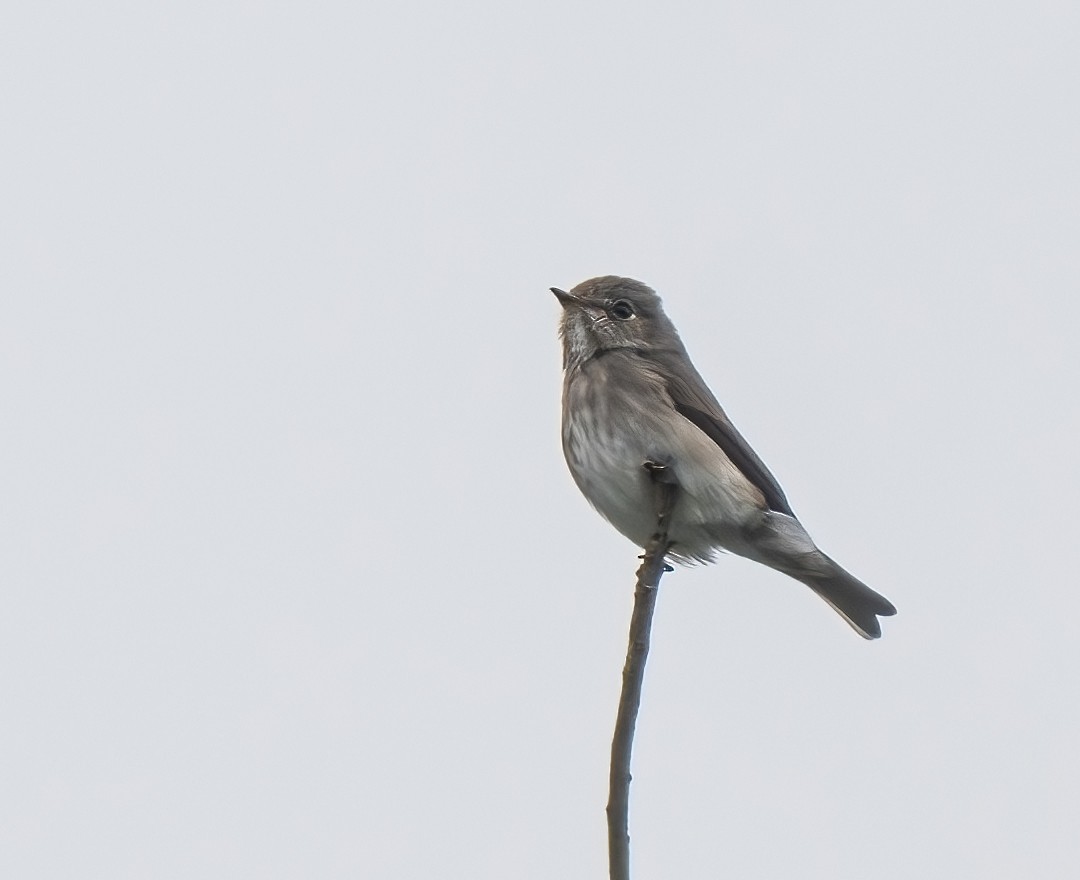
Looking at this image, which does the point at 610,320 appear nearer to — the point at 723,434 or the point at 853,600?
the point at 723,434

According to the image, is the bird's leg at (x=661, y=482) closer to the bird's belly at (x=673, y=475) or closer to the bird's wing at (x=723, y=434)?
the bird's belly at (x=673, y=475)

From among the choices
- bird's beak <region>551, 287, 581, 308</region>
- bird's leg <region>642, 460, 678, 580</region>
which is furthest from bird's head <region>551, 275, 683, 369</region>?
bird's leg <region>642, 460, 678, 580</region>

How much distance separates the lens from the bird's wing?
9.31 metres

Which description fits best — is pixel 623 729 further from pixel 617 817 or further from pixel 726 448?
pixel 726 448

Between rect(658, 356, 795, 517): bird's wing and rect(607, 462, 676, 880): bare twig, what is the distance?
2686 millimetres

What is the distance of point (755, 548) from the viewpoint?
30.5 feet

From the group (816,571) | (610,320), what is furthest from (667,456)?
(610,320)

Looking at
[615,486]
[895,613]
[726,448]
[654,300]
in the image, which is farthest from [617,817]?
[654,300]

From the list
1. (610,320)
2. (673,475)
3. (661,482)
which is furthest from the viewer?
(610,320)

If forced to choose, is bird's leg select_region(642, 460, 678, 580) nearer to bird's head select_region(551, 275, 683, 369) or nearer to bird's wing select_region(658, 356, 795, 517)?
bird's wing select_region(658, 356, 795, 517)

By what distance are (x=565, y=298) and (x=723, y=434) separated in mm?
1574

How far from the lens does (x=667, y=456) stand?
880 cm

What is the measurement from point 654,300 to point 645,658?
17.3ft

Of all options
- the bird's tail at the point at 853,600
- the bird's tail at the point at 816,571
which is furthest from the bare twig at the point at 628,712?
the bird's tail at the point at 853,600
